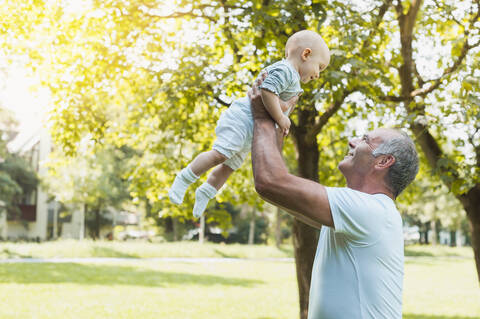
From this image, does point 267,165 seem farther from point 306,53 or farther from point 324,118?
point 324,118

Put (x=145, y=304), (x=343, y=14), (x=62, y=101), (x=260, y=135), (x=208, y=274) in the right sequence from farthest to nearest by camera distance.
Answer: (x=208, y=274), (x=145, y=304), (x=62, y=101), (x=343, y=14), (x=260, y=135)

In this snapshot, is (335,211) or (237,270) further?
(237,270)

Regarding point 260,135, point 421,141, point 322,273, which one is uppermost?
point 421,141

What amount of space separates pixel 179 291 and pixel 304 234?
30.2ft

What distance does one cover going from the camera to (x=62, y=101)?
9664 millimetres

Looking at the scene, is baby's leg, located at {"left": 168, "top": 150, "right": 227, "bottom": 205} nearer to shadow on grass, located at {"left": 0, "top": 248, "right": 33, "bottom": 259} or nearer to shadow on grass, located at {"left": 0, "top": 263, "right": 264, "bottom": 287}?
shadow on grass, located at {"left": 0, "top": 263, "right": 264, "bottom": 287}

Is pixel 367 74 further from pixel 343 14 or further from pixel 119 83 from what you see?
pixel 119 83

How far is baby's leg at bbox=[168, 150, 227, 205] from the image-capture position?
276 centimetres

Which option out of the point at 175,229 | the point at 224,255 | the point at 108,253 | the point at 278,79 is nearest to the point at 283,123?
the point at 278,79

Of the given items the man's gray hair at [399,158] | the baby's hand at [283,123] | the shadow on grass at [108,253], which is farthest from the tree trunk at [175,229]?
the man's gray hair at [399,158]

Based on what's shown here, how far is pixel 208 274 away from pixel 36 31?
14.8 metres

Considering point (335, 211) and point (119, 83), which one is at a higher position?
point (119, 83)

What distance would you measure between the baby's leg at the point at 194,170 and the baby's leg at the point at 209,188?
99 mm

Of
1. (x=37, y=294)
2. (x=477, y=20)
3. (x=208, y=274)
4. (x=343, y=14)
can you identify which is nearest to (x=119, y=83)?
(x=343, y=14)
